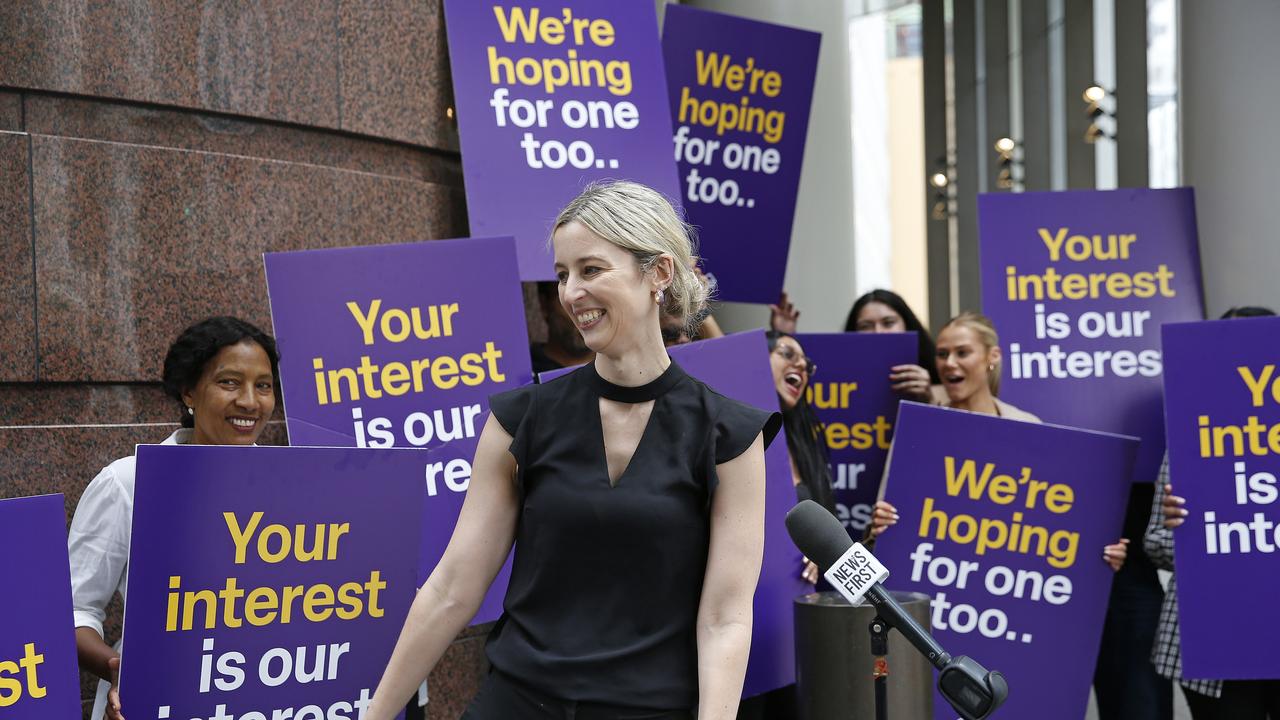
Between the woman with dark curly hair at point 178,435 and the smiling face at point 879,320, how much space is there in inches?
127

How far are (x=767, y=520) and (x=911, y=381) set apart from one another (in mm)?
1517

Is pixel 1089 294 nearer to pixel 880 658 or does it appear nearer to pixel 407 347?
A: pixel 407 347

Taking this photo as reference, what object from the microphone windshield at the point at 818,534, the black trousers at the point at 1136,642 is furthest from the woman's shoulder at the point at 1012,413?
the microphone windshield at the point at 818,534

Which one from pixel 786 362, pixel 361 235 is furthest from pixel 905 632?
pixel 361 235

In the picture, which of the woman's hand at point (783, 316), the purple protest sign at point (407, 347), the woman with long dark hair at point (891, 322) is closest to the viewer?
the purple protest sign at point (407, 347)

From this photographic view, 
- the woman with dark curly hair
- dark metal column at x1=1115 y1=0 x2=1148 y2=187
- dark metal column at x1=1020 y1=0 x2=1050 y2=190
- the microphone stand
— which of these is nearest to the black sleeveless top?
the microphone stand

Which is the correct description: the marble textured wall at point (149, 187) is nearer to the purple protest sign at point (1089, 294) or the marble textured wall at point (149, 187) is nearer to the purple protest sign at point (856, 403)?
the purple protest sign at point (856, 403)

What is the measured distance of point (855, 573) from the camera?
2.69 m

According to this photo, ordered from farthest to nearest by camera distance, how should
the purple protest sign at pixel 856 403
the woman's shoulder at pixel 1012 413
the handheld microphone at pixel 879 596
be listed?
the purple protest sign at pixel 856 403, the woman's shoulder at pixel 1012 413, the handheld microphone at pixel 879 596

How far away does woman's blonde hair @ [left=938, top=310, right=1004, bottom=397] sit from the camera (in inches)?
234

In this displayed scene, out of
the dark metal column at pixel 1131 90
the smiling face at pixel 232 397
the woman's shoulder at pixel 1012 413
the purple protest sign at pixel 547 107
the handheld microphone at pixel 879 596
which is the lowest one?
the handheld microphone at pixel 879 596

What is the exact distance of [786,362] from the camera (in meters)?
5.57

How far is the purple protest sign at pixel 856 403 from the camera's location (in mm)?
6082

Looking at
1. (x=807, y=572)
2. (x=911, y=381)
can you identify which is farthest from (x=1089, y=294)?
(x=807, y=572)
